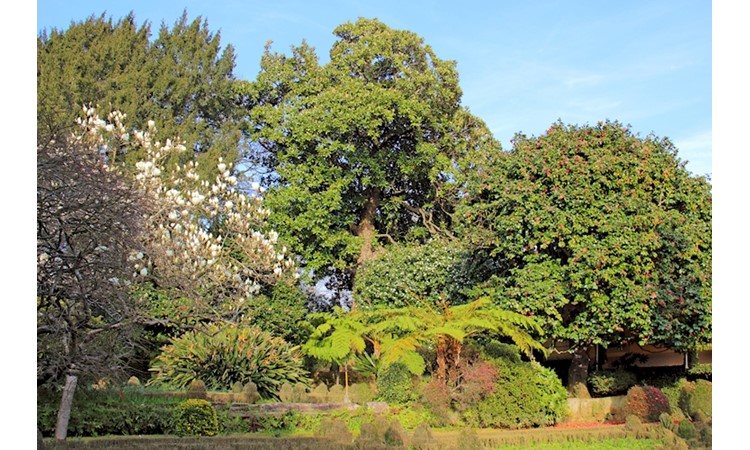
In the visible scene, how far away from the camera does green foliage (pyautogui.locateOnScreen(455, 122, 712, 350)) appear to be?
1291 centimetres

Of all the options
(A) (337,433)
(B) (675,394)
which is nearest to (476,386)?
(A) (337,433)

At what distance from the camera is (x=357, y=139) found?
71.2 feet

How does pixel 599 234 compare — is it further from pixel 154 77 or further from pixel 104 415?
pixel 154 77

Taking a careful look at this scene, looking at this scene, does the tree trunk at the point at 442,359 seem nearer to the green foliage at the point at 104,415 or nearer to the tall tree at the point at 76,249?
the green foliage at the point at 104,415

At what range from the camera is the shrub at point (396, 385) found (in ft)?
42.2

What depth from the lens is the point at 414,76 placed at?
21.3m

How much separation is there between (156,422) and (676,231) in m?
9.42

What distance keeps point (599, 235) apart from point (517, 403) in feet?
11.1

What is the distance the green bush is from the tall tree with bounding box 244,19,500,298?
342 inches

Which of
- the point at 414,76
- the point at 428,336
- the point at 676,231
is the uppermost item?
the point at 414,76

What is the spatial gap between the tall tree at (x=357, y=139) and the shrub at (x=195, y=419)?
10.7 meters

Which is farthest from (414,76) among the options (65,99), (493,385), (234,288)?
(493,385)

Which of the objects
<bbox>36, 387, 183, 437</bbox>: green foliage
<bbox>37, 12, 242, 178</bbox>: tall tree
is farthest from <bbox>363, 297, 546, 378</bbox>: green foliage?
<bbox>37, 12, 242, 178</bbox>: tall tree

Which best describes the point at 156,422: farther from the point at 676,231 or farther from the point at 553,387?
the point at 676,231
